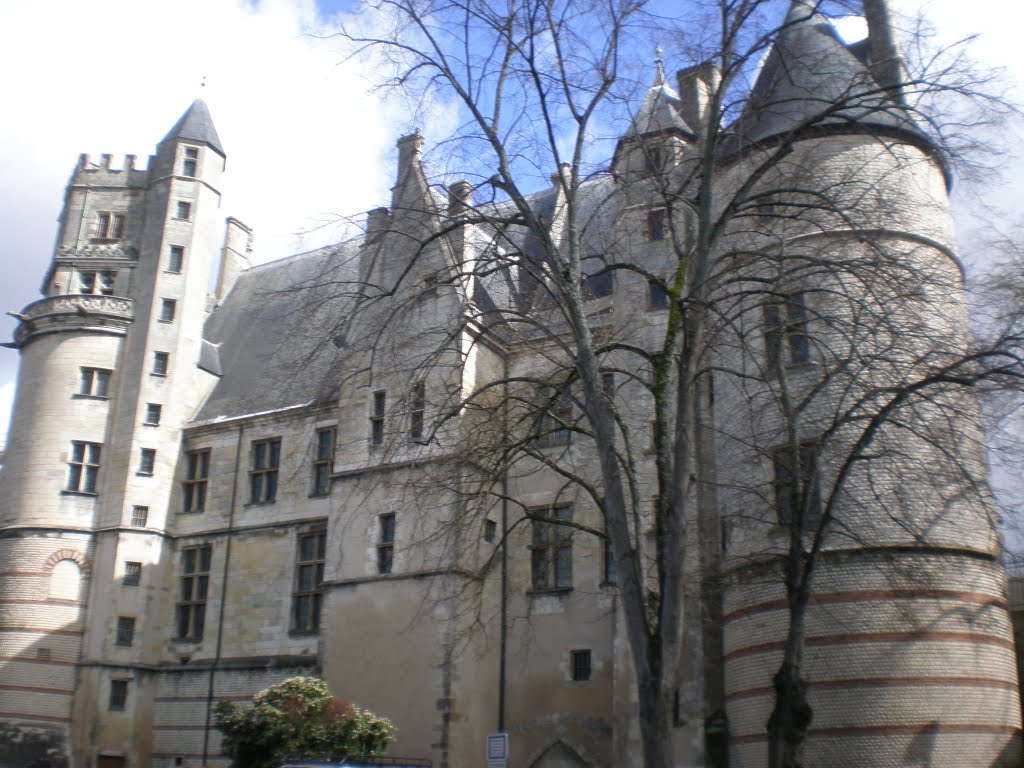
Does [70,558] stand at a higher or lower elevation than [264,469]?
lower

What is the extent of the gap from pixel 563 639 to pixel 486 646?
5.19 ft

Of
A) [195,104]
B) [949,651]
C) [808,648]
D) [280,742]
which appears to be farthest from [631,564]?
[195,104]

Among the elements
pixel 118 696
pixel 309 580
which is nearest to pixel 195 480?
pixel 309 580

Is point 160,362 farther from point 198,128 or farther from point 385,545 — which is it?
point 385,545

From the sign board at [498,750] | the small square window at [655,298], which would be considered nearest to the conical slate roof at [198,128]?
the small square window at [655,298]

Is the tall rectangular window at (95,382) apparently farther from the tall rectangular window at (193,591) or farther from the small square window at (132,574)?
the tall rectangular window at (193,591)

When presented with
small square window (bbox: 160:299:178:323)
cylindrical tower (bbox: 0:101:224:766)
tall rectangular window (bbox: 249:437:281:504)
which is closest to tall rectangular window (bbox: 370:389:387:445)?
tall rectangular window (bbox: 249:437:281:504)

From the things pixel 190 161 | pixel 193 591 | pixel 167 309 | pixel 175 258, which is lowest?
pixel 193 591

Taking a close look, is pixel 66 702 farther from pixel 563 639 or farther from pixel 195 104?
pixel 195 104

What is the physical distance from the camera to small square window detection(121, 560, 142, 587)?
27.0m

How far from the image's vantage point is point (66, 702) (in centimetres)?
2580

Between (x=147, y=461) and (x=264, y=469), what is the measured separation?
126 inches

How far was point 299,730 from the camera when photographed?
→ 765 inches

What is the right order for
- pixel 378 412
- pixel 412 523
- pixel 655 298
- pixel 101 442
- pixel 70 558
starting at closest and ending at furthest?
pixel 655 298, pixel 412 523, pixel 378 412, pixel 70 558, pixel 101 442
